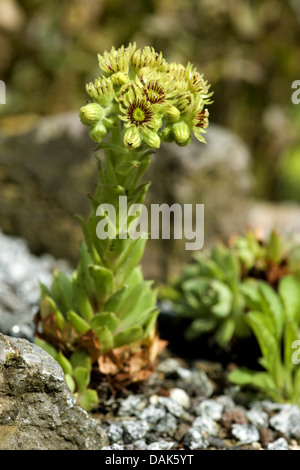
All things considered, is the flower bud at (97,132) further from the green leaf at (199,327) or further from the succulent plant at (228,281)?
the green leaf at (199,327)

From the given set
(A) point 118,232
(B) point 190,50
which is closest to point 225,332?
(A) point 118,232

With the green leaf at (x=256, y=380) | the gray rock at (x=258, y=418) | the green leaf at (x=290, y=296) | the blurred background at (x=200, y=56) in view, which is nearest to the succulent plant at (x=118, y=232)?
the green leaf at (x=256, y=380)

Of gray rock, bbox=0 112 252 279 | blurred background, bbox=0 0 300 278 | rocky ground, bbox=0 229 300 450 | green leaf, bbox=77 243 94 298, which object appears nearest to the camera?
rocky ground, bbox=0 229 300 450

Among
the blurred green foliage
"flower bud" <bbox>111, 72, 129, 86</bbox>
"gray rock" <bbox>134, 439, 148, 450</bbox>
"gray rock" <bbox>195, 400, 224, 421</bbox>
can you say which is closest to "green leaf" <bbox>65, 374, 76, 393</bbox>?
"gray rock" <bbox>134, 439, 148, 450</bbox>

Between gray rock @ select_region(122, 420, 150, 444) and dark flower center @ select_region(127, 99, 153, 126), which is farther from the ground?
A: dark flower center @ select_region(127, 99, 153, 126)

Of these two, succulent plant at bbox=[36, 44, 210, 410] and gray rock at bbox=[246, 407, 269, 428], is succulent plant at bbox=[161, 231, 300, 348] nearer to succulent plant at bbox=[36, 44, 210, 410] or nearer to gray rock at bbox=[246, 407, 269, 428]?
gray rock at bbox=[246, 407, 269, 428]

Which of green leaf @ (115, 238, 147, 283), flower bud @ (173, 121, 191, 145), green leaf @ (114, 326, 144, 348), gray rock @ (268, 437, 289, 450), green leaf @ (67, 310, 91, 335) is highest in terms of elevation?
flower bud @ (173, 121, 191, 145)
